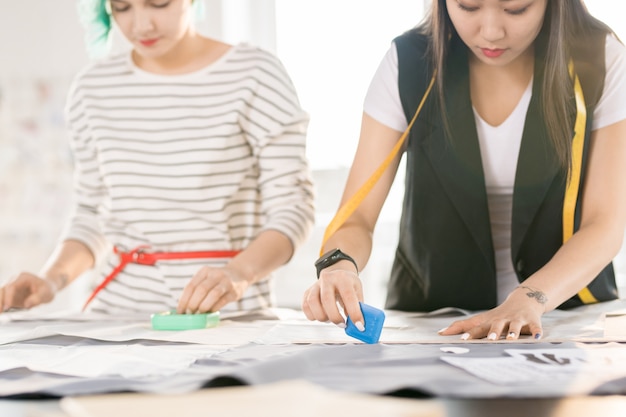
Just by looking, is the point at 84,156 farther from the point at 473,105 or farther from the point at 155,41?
the point at 473,105

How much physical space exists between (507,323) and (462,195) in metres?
0.37

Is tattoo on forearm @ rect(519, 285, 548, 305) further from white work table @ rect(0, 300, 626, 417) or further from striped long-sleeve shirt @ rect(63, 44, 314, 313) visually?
striped long-sleeve shirt @ rect(63, 44, 314, 313)

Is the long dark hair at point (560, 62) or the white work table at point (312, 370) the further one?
the long dark hair at point (560, 62)

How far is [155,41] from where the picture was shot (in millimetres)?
1557

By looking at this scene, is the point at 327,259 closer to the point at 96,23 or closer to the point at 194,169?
the point at 194,169

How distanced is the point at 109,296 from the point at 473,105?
2.58ft

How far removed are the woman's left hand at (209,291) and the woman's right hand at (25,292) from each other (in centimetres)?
36

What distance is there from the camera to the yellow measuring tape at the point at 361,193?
1314 millimetres

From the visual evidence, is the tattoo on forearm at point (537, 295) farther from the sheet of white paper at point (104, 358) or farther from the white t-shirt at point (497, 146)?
the sheet of white paper at point (104, 358)

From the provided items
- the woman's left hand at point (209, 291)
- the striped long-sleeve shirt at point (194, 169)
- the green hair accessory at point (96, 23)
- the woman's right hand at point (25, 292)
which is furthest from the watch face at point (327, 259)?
the green hair accessory at point (96, 23)

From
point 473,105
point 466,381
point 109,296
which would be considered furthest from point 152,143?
point 466,381

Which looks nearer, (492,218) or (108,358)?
(108,358)

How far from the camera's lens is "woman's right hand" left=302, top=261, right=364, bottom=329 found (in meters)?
1.06

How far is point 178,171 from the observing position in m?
1.57
